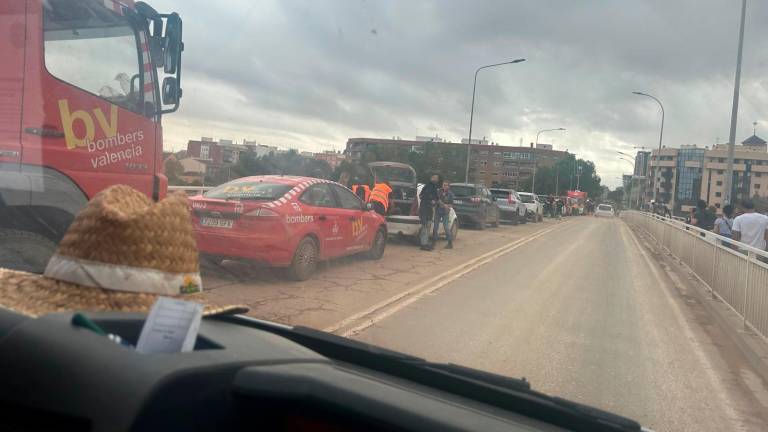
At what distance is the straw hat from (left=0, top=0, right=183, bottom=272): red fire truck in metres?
3.05

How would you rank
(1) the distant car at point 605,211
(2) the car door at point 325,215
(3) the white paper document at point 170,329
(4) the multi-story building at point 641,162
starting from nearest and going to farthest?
(3) the white paper document at point 170,329 → (2) the car door at point 325,215 → (4) the multi-story building at point 641,162 → (1) the distant car at point 605,211

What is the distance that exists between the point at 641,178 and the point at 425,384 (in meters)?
62.1

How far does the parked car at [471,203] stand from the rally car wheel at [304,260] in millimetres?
13685

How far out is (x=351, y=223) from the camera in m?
9.70

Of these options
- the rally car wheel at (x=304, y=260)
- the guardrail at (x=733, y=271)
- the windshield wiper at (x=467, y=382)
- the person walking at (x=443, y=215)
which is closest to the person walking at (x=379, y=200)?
the person walking at (x=443, y=215)

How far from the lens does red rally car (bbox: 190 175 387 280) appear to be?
7.59 metres

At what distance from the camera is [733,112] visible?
17.8 m

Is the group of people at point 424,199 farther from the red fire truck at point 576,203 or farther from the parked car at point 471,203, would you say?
the red fire truck at point 576,203

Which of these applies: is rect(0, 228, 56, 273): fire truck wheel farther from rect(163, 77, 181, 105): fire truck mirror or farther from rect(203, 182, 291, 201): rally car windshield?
rect(203, 182, 291, 201): rally car windshield

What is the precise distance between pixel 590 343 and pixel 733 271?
165 inches

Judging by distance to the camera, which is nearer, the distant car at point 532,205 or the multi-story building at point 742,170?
the multi-story building at point 742,170

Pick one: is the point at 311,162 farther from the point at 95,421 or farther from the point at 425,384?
the point at 95,421

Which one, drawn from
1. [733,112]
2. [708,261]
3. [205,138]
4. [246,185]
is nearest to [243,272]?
[246,185]

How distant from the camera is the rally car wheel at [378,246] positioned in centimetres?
1111
